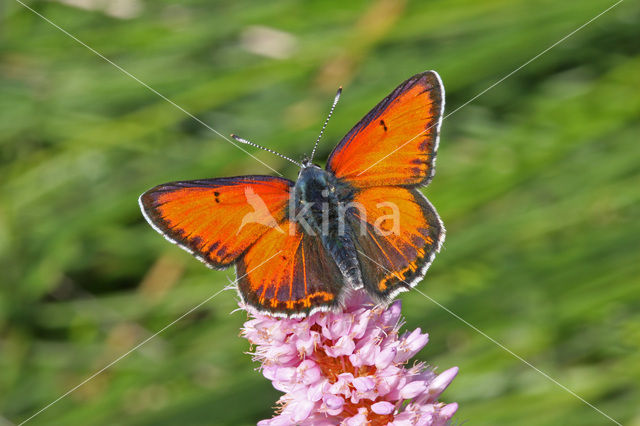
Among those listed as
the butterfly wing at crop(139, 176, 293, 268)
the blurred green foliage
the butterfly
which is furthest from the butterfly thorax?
the blurred green foliage

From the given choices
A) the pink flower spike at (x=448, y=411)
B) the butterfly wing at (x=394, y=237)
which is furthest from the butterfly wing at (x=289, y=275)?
the pink flower spike at (x=448, y=411)

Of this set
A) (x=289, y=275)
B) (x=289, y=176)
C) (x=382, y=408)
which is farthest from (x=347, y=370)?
(x=289, y=176)

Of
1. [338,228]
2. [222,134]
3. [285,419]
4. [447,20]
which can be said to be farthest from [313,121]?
[285,419]

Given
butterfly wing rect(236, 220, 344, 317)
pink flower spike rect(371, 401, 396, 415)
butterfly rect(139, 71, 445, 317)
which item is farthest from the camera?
butterfly rect(139, 71, 445, 317)

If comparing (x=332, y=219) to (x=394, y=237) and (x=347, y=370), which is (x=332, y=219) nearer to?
(x=394, y=237)

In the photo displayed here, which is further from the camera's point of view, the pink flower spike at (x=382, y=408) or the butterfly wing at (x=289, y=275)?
the butterfly wing at (x=289, y=275)

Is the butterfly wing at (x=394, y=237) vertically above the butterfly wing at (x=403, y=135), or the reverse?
the butterfly wing at (x=403, y=135)

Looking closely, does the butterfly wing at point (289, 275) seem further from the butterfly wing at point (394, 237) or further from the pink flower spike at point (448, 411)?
the pink flower spike at point (448, 411)

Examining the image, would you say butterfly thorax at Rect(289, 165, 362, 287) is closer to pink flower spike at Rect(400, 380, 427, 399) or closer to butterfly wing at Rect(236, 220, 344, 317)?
butterfly wing at Rect(236, 220, 344, 317)

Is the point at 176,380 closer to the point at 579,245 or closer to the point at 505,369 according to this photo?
the point at 505,369
